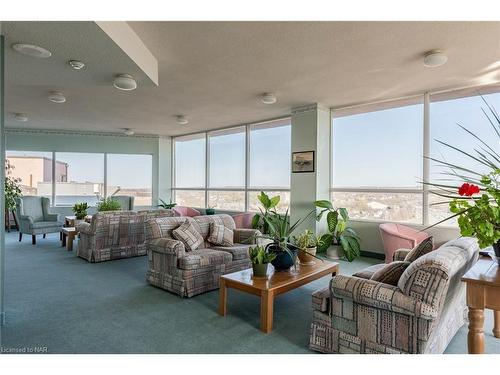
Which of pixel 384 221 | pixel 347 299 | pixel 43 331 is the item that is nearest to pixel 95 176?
pixel 43 331

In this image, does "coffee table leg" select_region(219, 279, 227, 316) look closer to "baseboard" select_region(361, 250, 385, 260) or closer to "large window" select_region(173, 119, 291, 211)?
"baseboard" select_region(361, 250, 385, 260)

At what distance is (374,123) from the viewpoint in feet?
16.7

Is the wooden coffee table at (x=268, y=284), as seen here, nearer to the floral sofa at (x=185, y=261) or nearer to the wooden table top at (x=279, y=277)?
the wooden table top at (x=279, y=277)

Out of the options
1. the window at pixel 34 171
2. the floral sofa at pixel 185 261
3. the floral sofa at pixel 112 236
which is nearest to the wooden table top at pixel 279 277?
the floral sofa at pixel 185 261

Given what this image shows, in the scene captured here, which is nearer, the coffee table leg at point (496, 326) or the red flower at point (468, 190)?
the red flower at point (468, 190)

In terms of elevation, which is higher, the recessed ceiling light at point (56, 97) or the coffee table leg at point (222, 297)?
the recessed ceiling light at point (56, 97)

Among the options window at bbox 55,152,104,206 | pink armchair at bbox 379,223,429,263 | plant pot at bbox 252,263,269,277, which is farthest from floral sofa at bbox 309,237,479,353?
window at bbox 55,152,104,206

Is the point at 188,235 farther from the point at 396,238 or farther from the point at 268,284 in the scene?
the point at 396,238

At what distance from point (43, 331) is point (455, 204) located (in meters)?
3.05

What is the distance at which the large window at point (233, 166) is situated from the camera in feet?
21.0

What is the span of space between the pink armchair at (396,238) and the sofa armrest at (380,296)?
2377 mm

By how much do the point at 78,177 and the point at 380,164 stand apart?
293 inches

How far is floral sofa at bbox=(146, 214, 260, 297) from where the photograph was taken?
3.22 meters
